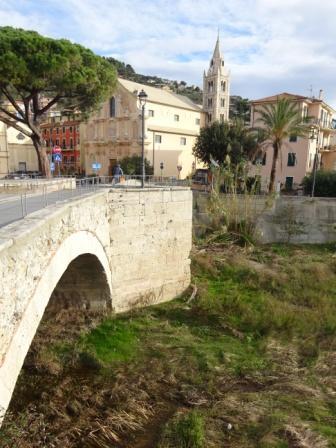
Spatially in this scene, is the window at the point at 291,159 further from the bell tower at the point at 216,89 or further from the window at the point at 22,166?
the window at the point at 22,166

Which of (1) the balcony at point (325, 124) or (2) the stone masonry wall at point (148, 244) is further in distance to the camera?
(1) the balcony at point (325, 124)

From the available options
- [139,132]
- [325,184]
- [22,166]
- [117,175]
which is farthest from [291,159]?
[22,166]

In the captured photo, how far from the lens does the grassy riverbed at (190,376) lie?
337 inches

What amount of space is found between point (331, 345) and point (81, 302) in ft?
31.1

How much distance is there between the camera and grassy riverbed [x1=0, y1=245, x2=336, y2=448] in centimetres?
855

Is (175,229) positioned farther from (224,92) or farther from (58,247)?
(224,92)

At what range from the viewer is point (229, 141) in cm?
3086

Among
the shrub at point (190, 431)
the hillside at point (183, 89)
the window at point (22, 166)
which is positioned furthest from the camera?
the hillside at point (183, 89)

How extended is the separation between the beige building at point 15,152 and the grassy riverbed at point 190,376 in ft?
127

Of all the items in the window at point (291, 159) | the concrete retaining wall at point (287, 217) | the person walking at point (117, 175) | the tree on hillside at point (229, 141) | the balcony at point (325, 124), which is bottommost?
the concrete retaining wall at point (287, 217)

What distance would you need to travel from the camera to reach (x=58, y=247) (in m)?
7.55

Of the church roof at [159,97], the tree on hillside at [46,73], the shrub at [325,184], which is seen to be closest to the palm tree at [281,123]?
the shrub at [325,184]

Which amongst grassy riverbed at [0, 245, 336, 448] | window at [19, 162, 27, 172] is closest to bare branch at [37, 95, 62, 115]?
grassy riverbed at [0, 245, 336, 448]

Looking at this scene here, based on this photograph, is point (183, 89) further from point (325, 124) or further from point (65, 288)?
point (65, 288)
